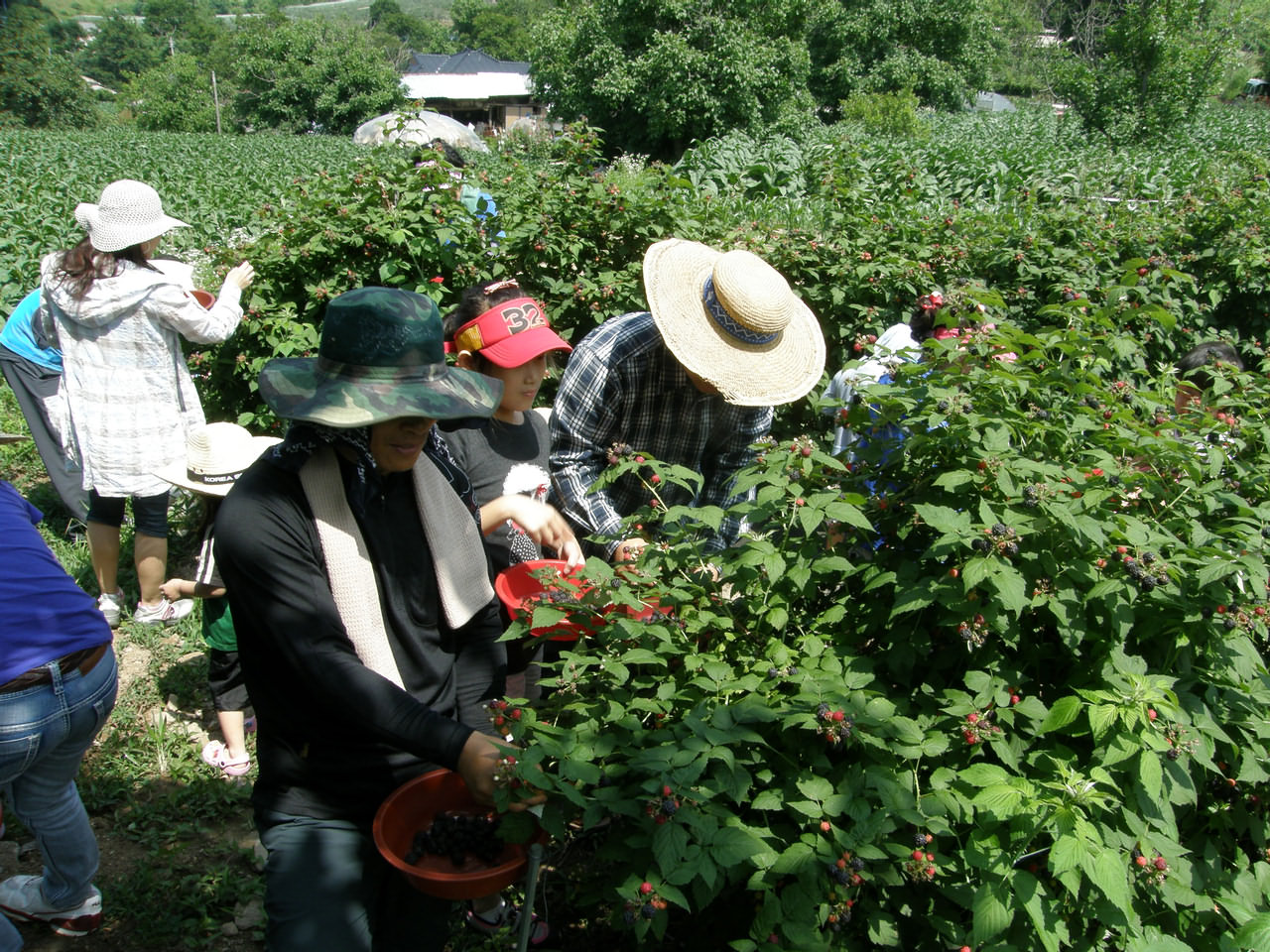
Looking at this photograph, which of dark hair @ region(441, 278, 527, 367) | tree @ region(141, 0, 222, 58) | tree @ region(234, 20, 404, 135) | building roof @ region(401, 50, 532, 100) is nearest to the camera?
dark hair @ region(441, 278, 527, 367)

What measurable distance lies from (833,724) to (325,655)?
94 cm

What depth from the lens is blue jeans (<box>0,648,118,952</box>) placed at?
84.0 inches

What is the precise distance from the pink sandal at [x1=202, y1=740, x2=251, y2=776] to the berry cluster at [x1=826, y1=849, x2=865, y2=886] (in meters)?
2.72

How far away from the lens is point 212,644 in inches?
127

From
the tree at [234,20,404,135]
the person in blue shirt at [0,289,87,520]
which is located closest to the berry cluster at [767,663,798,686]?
the person in blue shirt at [0,289,87,520]

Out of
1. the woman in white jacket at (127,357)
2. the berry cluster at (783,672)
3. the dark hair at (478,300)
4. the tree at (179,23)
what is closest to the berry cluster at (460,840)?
the berry cluster at (783,672)

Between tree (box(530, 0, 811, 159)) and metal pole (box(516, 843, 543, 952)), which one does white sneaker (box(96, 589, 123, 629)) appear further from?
tree (box(530, 0, 811, 159))

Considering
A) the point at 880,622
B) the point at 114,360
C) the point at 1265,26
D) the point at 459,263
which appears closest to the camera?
the point at 880,622

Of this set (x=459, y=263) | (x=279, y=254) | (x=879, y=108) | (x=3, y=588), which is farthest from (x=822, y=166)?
(x=879, y=108)

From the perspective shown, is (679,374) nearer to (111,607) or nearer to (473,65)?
(111,607)

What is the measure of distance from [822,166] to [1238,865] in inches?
241

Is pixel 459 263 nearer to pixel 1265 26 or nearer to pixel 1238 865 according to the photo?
pixel 1238 865

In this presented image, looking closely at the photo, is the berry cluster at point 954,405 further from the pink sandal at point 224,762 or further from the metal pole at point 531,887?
the pink sandal at point 224,762

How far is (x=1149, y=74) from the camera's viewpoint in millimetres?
23688
